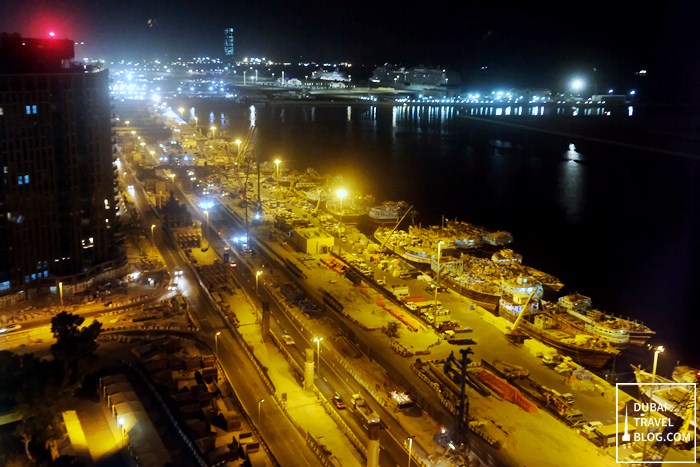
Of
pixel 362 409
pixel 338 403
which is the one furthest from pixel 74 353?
pixel 362 409

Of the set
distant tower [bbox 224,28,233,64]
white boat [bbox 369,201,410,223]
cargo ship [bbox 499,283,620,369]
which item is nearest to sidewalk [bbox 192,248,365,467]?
cargo ship [bbox 499,283,620,369]

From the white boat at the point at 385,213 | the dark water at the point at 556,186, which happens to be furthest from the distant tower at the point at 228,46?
the white boat at the point at 385,213

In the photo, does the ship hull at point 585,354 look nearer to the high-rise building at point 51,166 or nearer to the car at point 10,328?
the high-rise building at point 51,166

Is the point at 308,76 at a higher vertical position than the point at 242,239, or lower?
higher

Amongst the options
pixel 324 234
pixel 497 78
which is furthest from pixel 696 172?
pixel 497 78

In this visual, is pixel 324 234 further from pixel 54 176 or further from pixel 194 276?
pixel 54 176

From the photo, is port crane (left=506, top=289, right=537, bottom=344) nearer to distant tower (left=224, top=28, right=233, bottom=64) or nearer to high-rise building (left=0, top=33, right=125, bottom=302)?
high-rise building (left=0, top=33, right=125, bottom=302)
